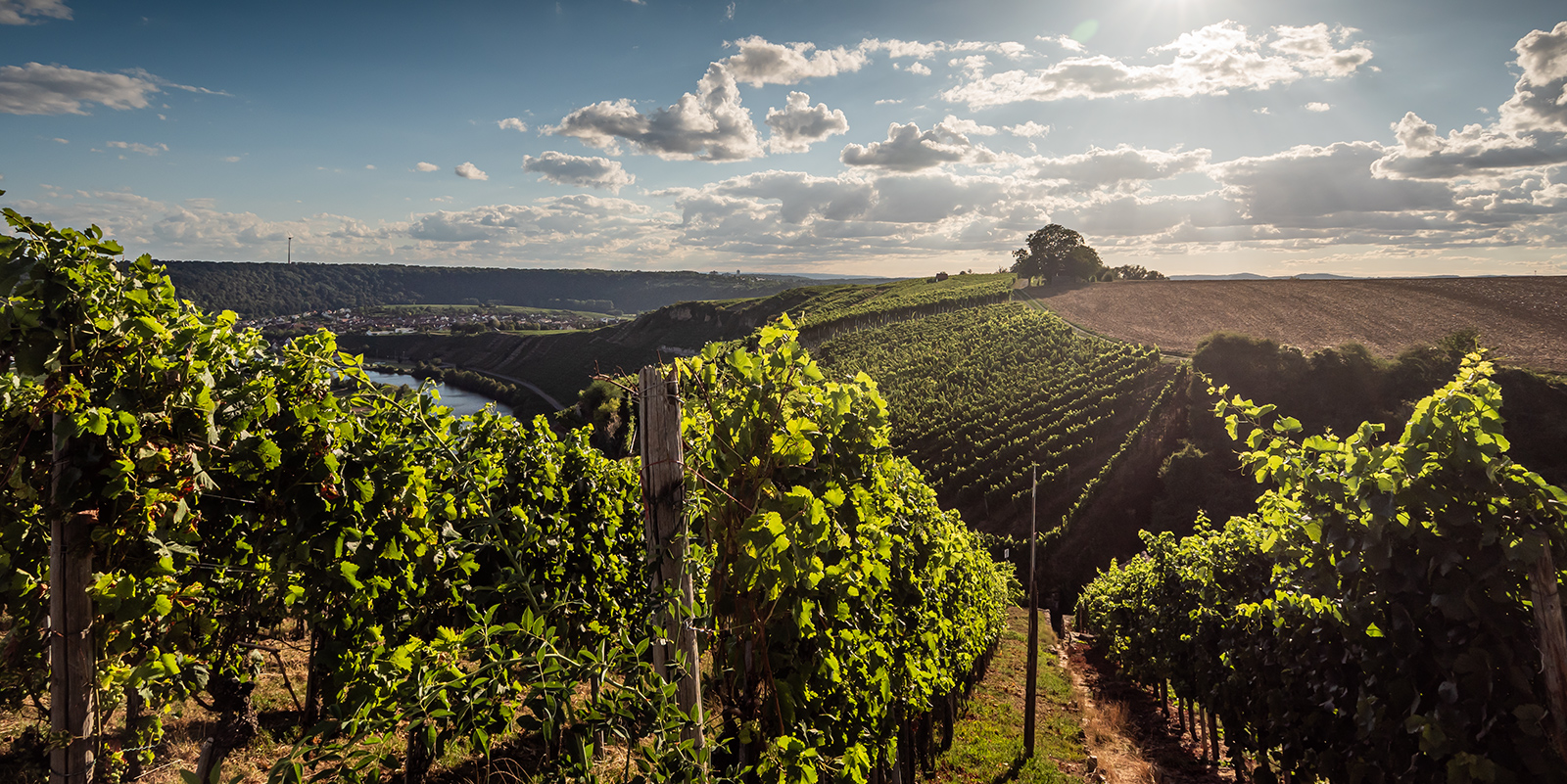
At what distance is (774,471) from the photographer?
11.1ft

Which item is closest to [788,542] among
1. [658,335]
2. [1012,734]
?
[1012,734]

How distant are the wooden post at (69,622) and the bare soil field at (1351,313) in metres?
44.0

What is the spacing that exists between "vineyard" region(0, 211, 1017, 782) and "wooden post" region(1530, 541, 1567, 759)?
2.93 m

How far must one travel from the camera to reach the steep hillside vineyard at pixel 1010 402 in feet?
109

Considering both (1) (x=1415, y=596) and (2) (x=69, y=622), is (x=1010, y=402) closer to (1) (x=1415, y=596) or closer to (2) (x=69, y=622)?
(1) (x=1415, y=596)

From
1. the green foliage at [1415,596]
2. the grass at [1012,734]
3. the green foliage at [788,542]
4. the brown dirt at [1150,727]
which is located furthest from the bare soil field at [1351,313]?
the green foliage at [788,542]

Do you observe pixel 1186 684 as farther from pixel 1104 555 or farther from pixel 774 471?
pixel 1104 555

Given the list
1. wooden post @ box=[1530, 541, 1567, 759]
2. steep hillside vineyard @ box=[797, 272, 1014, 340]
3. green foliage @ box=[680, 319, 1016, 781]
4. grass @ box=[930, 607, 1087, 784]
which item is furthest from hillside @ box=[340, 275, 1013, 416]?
wooden post @ box=[1530, 541, 1567, 759]

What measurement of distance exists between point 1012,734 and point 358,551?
41.1 ft

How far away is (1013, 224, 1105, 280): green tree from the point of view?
73688 mm

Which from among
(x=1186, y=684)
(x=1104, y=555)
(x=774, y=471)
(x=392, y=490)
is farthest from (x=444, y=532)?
(x=1104, y=555)

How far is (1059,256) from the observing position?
75.3 m

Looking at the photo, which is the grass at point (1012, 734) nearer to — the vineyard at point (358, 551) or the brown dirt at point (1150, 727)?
the brown dirt at point (1150, 727)

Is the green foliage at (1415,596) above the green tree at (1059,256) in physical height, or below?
below
